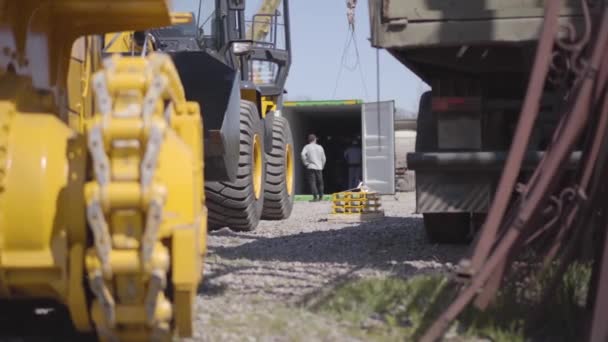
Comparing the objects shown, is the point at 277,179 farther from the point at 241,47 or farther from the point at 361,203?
the point at 241,47

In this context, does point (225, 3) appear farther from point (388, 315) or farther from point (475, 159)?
point (388, 315)

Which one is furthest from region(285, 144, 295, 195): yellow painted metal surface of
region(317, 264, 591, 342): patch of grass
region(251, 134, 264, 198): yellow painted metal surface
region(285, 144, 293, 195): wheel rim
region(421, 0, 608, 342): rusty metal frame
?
region(421, 0, 608, 342): rusty metal frame

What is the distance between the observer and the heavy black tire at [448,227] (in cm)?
714

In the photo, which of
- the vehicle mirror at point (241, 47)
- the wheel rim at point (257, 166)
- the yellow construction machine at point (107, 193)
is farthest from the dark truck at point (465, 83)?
the wheel rim at point (257, 166)

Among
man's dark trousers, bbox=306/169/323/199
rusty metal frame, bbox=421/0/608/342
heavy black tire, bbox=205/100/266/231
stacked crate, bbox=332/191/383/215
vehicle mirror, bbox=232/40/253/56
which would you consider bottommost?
man's dark trousers, bbox=306/169/323/199

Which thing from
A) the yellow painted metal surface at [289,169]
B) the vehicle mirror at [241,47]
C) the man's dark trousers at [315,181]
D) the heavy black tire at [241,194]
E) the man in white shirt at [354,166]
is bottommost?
the man in white shirt at [354,166]

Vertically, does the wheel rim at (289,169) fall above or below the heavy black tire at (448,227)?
below

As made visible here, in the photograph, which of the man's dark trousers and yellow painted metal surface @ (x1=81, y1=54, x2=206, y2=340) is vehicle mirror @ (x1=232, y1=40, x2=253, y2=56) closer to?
yellow painted metal surface @ (x1=81, y1=54, x2=206, y2=340)

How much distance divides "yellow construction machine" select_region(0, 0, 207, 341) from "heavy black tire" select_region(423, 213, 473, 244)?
383 cm

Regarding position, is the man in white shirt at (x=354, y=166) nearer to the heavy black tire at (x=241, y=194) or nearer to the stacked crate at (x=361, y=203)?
the stacked crate at (x=361, y=203)

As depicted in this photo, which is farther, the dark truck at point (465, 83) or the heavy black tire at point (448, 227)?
the heavy black tire at point (448, 227)

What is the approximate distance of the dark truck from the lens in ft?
18.8

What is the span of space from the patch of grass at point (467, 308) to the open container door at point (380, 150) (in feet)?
55.6

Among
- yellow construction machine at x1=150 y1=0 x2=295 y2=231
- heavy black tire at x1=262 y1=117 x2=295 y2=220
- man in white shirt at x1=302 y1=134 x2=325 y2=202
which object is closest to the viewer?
yellow construction machine at x1=150 y1=0 x2=295 y2=231
